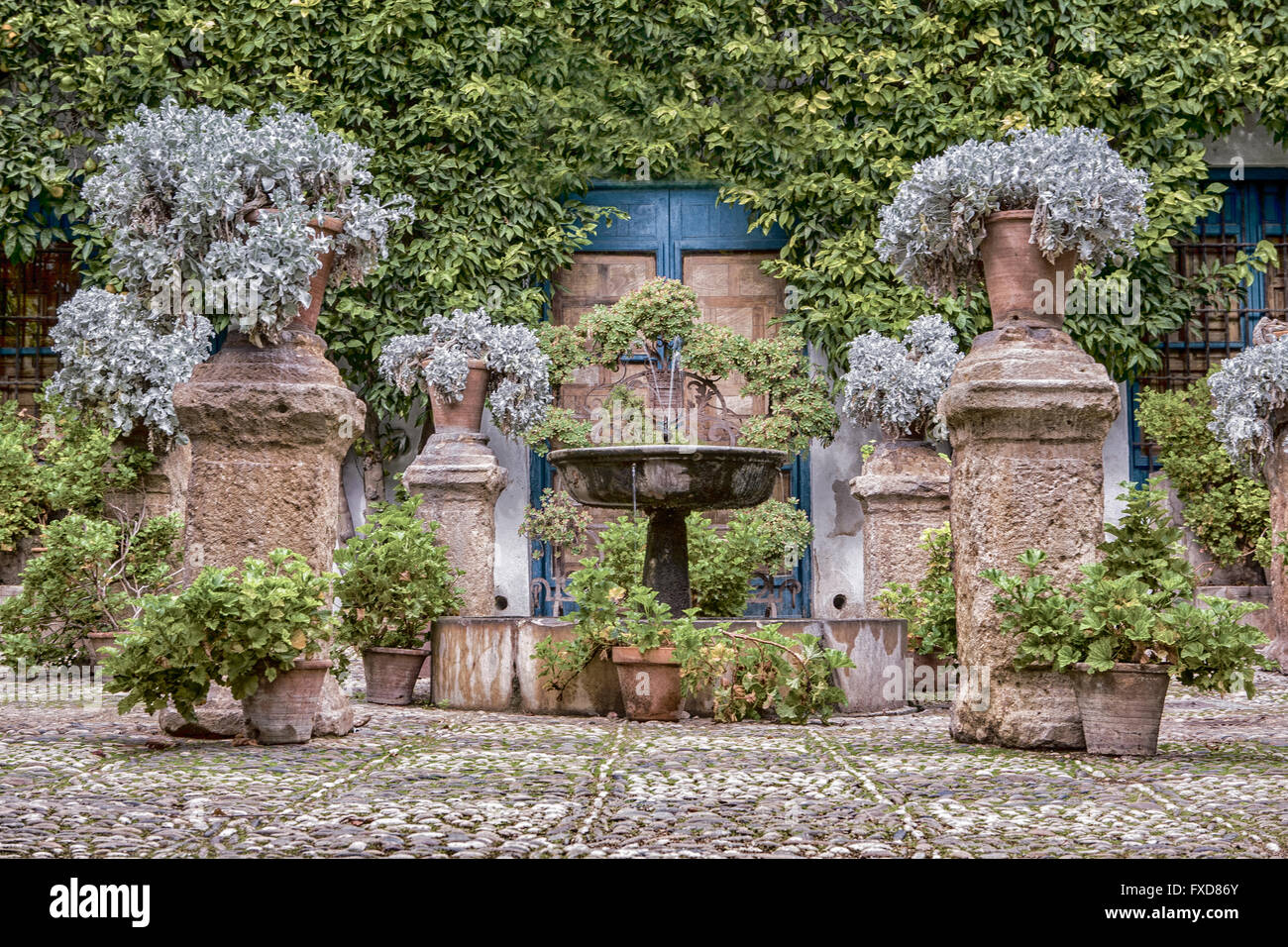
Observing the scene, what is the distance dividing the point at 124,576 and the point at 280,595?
402 cm

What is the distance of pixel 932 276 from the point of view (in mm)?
6023

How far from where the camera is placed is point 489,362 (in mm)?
9023

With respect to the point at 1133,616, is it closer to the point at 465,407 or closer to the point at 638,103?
the point at 465,407

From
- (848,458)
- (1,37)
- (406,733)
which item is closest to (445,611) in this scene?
(406,733)

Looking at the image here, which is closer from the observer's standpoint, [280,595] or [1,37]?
[280,595]

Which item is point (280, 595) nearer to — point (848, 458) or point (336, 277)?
point (336, 277)

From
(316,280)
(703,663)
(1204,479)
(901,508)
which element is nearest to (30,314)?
(316,280)

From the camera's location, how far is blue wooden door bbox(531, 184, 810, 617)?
11.5m

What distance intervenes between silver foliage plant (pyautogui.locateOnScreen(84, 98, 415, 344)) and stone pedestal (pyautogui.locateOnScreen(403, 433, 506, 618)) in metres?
2.89

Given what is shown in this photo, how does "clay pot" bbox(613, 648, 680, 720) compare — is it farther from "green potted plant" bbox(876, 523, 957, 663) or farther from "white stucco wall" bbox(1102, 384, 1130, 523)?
"white stucco wall" bbox(1102, 384, 1130, 523)

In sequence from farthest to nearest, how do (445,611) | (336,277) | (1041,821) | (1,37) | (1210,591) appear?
(1,37)
(1210,591)
(445,611)
(336,277)
(1041,821)

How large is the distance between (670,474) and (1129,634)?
7.61 ft

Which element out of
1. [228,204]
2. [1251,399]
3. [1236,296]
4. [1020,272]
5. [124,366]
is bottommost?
[1251,399]

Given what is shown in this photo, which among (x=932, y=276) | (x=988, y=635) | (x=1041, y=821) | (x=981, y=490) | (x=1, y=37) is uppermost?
(x=1, y=37)
